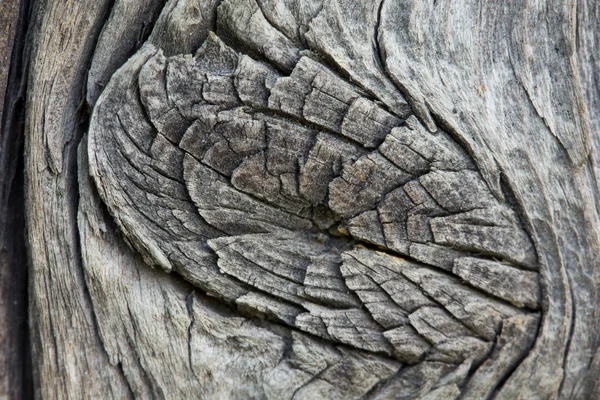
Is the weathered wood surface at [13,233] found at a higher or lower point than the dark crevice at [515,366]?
lower

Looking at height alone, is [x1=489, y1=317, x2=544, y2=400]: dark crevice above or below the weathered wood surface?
above

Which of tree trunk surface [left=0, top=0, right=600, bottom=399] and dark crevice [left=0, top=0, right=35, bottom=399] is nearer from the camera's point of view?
tree trunk surface [left=0, top=0, right=600, bottom=399]

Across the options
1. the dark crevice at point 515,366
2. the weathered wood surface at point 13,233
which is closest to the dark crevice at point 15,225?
the weathered wood surface at point 13,233

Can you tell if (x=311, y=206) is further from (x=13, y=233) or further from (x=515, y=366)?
(x=13, y=233)

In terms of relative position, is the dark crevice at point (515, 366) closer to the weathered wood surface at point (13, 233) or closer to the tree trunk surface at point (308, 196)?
the tree trunk surface at point (308, 196)

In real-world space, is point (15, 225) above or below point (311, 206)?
Result: below

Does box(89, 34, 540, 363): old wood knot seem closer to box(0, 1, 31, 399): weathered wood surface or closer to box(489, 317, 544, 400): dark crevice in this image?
box(489, 317, 544, 400): dark crevice

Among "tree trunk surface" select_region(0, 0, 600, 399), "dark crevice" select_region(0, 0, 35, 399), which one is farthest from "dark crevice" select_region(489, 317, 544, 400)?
"dark crevice" select_region(0, 0, 35, 399)

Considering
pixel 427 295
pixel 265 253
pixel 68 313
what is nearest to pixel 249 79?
pixel 265 253

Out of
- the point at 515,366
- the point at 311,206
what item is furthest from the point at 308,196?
the point at 515,366
